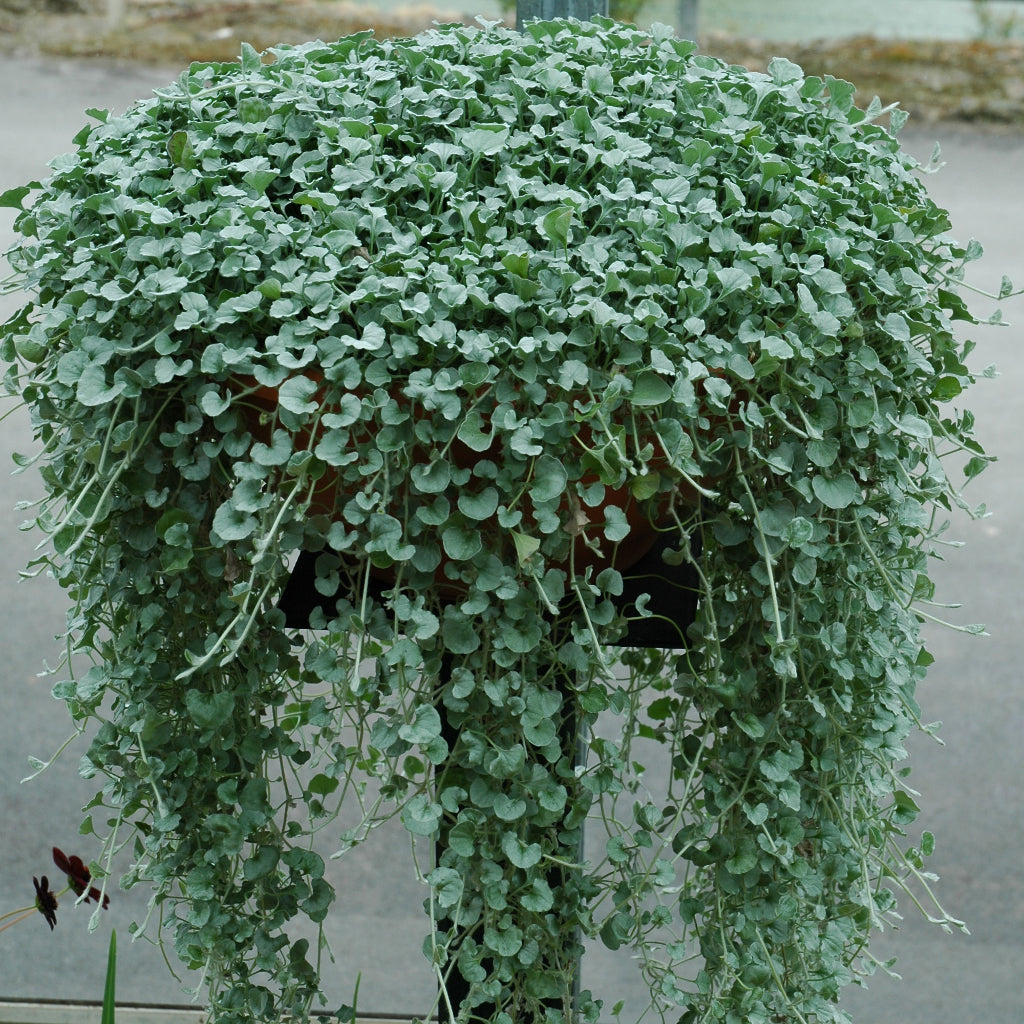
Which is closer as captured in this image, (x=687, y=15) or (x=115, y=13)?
(x=687, y=15)

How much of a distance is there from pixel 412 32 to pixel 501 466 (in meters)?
1.74

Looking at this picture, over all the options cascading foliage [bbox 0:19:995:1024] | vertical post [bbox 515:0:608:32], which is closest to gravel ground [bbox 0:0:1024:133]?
vertical post [bbox 515:0:608:32]

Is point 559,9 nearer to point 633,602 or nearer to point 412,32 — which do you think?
point 633,602

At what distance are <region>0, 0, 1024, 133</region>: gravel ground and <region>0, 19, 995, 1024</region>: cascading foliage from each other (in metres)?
1.53

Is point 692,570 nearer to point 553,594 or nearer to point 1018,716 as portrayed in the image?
point 553,594

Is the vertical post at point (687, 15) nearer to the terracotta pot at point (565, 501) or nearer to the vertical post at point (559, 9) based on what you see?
the vertical post at point (559, 9)

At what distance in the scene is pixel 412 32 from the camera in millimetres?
2256

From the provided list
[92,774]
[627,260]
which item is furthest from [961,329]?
[92,774]

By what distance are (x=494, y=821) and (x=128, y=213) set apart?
420mm

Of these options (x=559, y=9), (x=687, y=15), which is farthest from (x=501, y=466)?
(x=687, y=15)

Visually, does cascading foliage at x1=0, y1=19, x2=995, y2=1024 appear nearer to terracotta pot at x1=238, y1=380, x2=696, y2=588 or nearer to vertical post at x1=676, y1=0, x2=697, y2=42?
terracotta pot at x1=238, y1=380, x2=696, y2=588

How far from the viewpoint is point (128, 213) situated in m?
0.75

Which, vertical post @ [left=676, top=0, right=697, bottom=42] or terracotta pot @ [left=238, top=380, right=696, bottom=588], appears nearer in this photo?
terracotta pot @ [left=238, top=380, right=696, bottom=588]

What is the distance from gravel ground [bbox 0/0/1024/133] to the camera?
89.9 inches
